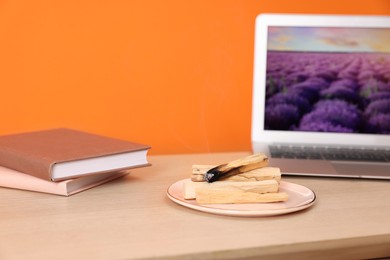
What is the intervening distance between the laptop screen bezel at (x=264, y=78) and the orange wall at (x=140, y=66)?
0.55ft

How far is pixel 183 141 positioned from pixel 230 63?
0.21 m

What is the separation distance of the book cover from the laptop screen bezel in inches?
15.1

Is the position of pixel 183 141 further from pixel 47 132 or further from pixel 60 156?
pixel 60 156

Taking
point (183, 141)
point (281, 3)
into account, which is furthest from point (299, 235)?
point (281, 3)

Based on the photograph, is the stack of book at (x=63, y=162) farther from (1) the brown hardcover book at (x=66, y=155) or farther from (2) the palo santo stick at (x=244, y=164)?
(2) the palo santo stick at (x=244, y=164)

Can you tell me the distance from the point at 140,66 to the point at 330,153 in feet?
1.48

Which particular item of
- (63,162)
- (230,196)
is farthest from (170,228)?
(63,162)

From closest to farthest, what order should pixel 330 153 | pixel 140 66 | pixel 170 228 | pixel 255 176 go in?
1. pixel 170 228
2. pixel 255 176
3. pixel 330 153
4. pixel 140 66

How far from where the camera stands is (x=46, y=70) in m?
1.18

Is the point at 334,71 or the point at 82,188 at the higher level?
the point at 334,71

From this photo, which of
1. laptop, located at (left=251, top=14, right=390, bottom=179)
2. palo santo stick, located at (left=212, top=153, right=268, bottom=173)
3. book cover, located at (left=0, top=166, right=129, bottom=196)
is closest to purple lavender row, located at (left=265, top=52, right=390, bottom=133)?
laptop, located at (left=251, top=14, right=390, bottom=179)

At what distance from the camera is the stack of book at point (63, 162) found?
2.81ft

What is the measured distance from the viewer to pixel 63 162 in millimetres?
851

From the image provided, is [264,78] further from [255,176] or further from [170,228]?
[170,228]
